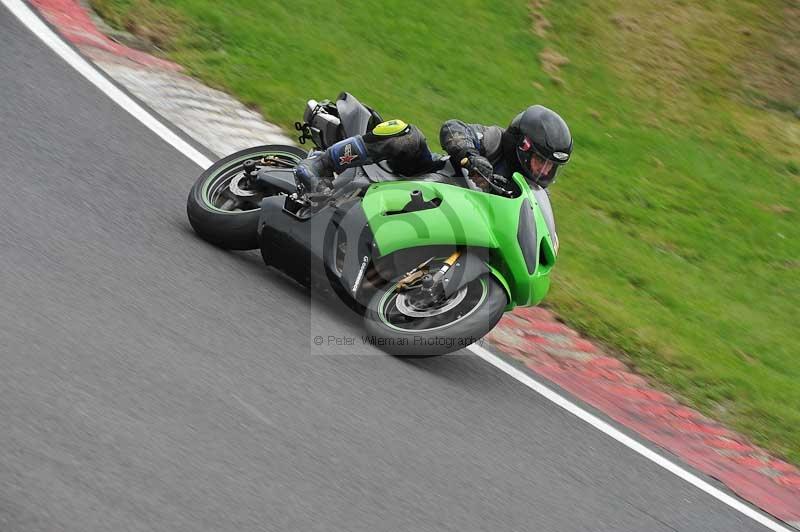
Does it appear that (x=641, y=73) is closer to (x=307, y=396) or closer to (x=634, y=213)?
(x=634, y=213)

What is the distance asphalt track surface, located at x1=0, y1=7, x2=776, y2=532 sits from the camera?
4.34 m

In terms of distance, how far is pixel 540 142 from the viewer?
6.39 meters

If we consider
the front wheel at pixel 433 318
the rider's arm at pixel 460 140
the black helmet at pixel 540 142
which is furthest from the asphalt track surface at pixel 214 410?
the black helmet at pixel 540 142

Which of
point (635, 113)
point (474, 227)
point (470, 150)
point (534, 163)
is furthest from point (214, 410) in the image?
point (635, 113)

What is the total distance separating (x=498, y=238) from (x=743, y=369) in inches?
138

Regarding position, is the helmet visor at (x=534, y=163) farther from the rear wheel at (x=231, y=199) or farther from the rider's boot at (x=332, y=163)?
the rear wheel at (x=231, y=199)

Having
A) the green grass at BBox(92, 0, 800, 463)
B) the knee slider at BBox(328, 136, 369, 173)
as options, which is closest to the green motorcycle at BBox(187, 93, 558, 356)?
the knee slider at BBox(328, 136, 369, 173)

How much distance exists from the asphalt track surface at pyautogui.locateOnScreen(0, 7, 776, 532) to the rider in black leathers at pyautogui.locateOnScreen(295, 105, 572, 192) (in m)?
0.82

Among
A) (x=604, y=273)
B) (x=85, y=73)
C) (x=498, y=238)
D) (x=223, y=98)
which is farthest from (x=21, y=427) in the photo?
(x=604, y=273)

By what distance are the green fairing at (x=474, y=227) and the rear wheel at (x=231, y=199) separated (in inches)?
31.8

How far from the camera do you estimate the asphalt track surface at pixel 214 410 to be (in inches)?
171

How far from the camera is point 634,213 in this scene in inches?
449

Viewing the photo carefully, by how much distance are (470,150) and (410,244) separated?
0.65m

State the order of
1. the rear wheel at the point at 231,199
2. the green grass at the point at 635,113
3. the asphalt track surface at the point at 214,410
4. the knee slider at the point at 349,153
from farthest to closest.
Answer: the green grass at the point at 635,113 < the rear wheel at the point at 231,199 < the knee slider at the point at 349,153 < the asphalt track surface at the point at 214,410
